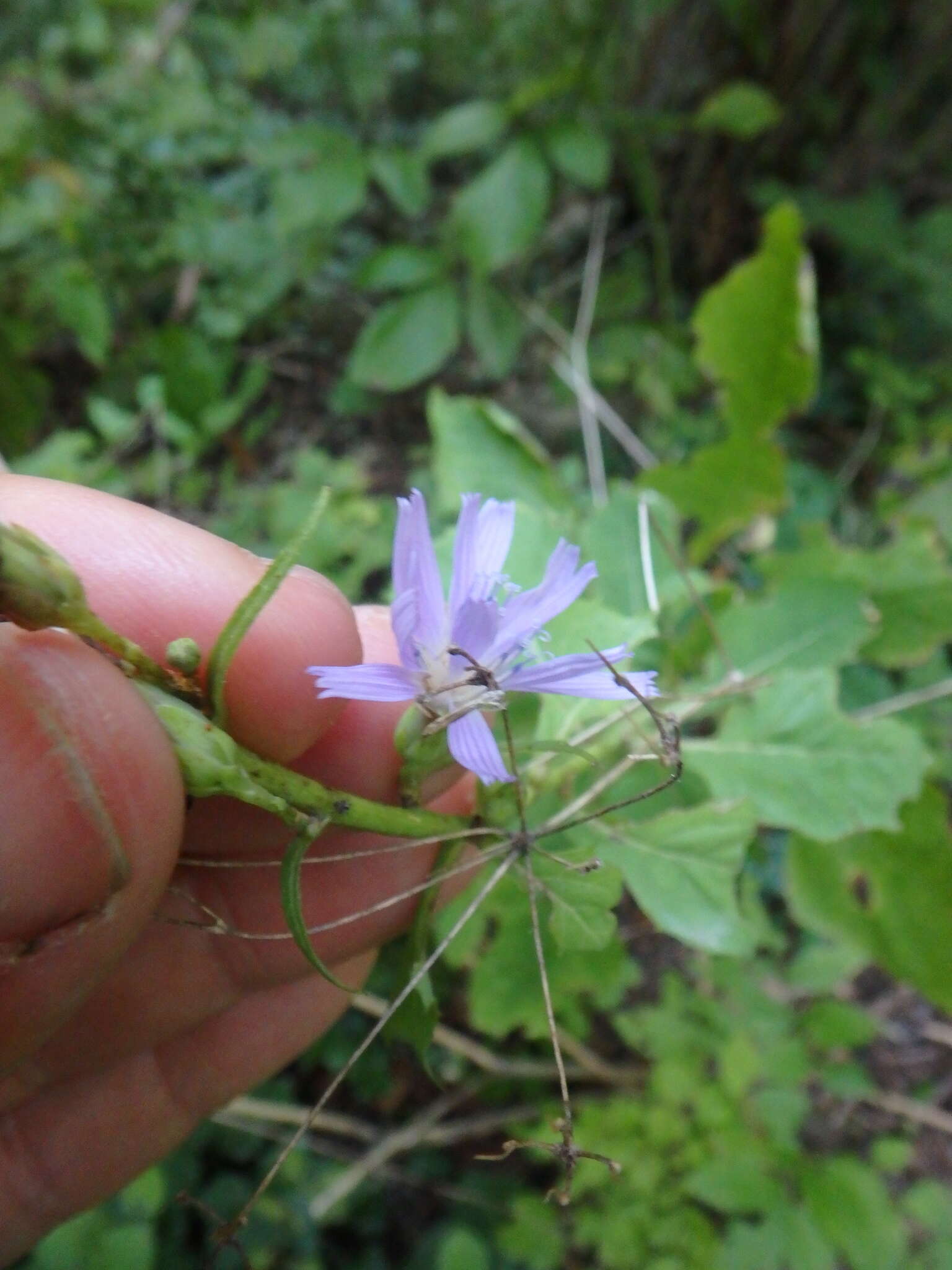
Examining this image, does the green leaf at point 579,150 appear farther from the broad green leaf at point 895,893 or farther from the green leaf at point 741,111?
the broad green leaf at point 895,893

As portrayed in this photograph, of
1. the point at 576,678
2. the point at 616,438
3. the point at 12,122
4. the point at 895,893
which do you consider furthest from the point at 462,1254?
the point at 12,122

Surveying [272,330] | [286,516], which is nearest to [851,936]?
[286,516]

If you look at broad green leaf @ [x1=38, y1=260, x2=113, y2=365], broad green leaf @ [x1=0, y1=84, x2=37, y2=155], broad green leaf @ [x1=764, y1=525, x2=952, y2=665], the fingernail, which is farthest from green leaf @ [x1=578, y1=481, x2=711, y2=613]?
broad green leaf @ [x1=0, y1=84, x2=37, y2=155]

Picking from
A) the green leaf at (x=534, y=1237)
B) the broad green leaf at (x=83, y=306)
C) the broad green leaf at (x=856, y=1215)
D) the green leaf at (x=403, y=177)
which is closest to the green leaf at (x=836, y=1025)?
the broad green leaf at (x=856, y=1215)

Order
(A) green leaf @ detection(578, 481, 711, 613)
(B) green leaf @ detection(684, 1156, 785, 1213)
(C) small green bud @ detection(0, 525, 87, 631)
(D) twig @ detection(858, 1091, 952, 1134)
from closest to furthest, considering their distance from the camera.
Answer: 1. (C) small green bud @ detection(0, 525, 87, 631)
2. (A) green leaf @ detection(578, 481, 711, 613)
3. (B) green leaf @ detection(684, 1156, 785, 1213)
4. (D) twig @ detection(858, 1091, 952, 1134)

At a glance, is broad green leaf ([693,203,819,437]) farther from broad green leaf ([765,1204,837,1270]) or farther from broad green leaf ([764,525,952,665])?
broad green leaf ([765,1204,837,1270])

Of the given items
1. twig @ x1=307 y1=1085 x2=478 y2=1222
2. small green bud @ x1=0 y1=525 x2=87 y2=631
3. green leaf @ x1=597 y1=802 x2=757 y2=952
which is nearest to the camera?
small green bud @ x1=0 y1=525 x2=87 y2=631
